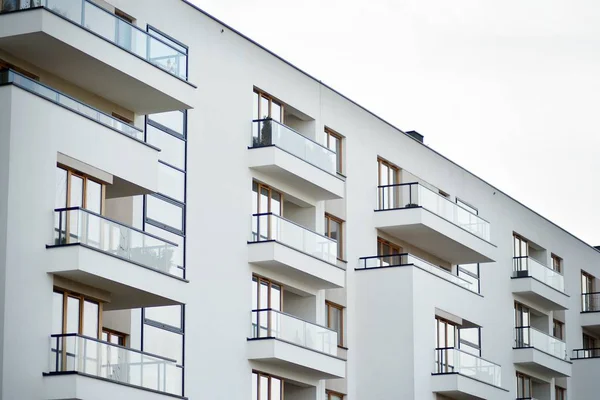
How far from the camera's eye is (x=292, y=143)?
34.4 metres

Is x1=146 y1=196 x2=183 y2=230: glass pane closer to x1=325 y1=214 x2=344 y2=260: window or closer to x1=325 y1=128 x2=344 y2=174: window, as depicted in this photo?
x1=325 y1=214 x2=344 y2=260: window

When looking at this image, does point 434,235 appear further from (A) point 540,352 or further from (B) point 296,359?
(B) point 296,359

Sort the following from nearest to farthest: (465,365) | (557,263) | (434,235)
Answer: (465,365), (434,235), (557,263)

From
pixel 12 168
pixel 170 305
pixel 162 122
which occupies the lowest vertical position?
pixel 170 305

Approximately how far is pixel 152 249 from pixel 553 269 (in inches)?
1073

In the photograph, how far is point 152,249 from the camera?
27.1m

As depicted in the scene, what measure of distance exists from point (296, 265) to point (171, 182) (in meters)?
5.02

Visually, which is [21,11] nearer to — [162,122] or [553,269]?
[162,122]

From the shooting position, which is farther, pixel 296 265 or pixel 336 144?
pixel 336 144

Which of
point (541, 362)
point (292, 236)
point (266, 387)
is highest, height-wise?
point (292, 236)

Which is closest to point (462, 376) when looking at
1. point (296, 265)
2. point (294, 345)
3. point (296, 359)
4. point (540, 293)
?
point (296, 359)

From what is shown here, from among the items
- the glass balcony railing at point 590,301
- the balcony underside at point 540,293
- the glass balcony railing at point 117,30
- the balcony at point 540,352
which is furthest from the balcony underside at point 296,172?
the glass balcony railing at point 590,301

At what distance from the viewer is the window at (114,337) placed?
2775cm

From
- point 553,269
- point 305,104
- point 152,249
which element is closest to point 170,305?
point 152,249
